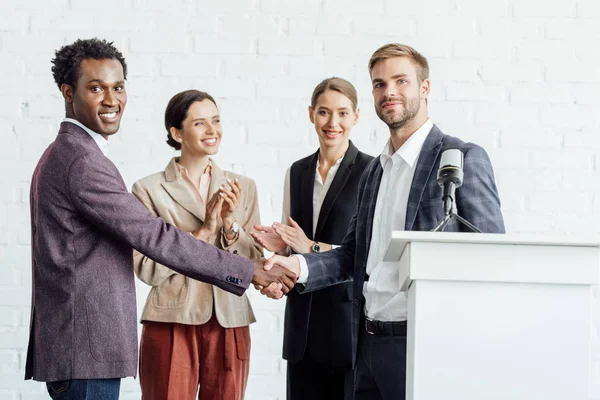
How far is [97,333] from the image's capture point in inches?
82.7

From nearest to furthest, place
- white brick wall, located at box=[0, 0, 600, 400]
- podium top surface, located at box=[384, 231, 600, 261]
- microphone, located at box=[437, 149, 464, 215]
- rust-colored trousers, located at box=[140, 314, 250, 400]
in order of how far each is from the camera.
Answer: podium top surface, located at box=[384, 231, 600, 261], microphone, located at box=[437, 149, 464, 215], rust-colored trousers, located at box=[140, 314, 250, 400], white brick wall, located at box=[0, 0, 600, 400]

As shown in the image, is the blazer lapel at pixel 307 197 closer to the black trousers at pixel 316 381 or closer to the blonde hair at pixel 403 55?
the black trousers at pixel 316 381

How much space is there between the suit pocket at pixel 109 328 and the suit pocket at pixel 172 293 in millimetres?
616

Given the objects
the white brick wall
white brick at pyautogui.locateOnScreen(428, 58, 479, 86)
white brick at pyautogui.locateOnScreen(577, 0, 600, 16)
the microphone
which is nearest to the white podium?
the microphone

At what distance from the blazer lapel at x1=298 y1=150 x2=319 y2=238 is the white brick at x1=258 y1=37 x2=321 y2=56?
2.00ft

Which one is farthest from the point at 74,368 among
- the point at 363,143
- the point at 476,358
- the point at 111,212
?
the point at 363,143

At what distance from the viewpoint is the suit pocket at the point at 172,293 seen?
2.78 metres

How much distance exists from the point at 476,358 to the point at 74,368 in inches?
39.4

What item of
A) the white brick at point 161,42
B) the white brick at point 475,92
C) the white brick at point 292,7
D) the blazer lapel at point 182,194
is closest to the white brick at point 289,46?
the white brick at point 292,7

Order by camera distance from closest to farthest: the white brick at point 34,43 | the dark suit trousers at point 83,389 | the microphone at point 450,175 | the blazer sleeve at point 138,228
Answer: the microphone at point 450,175 → the dark suit trousers at point 83,389 → the blazer sleeve at point 138,228 → the white brick at point 34,43

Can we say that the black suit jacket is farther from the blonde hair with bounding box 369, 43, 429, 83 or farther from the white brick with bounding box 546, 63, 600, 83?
the white brick with bounding box 546, 63, 600, 83

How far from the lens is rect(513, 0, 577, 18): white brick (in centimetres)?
344

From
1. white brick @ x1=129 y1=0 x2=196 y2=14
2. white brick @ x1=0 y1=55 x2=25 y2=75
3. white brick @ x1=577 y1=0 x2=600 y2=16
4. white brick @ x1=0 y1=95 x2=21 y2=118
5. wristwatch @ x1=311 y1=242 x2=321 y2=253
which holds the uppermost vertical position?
white brick @ x1=577 y1=0 x2=600 y2=16

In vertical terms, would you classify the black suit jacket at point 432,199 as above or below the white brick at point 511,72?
below
